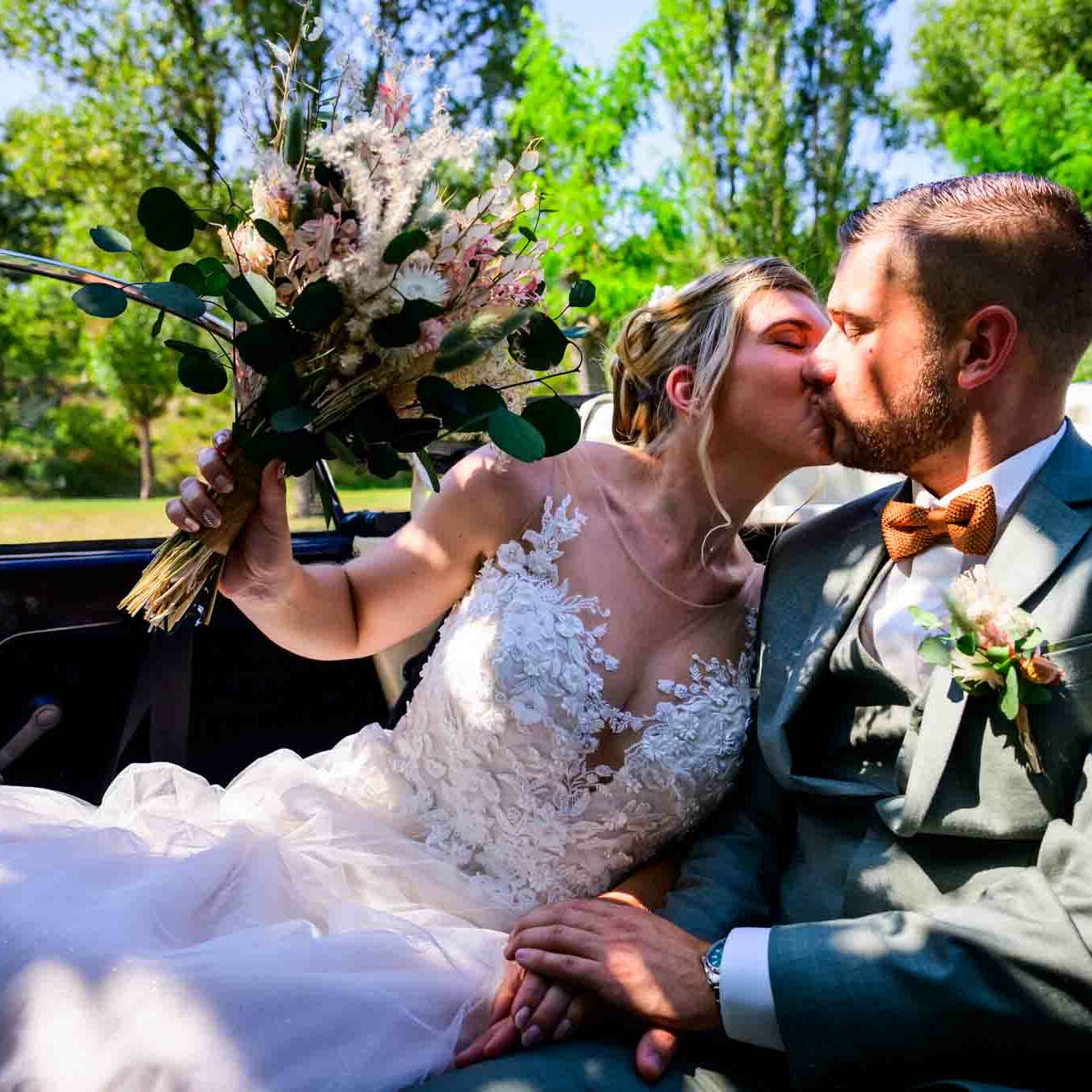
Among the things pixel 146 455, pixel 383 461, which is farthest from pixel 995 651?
pixel 146 455

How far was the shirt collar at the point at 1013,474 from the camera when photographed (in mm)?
1897

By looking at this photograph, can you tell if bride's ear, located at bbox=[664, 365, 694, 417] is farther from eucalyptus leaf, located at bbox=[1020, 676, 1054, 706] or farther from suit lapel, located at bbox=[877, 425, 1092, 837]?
eucalyptus leaf, located at bbox=[1020, 676, 1054, 706]

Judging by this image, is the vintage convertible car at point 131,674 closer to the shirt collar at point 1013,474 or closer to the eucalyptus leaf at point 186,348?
the shirt collar at point 1013,474

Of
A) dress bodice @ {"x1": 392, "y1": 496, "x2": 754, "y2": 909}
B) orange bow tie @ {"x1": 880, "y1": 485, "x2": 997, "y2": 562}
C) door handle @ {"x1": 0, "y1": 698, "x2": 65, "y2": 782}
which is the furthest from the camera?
door handle @ {"x1": 0, "y1": 698, "x2": 65, "y2": 782}

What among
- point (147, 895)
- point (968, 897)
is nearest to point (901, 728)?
point (968, 897)

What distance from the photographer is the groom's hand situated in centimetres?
173

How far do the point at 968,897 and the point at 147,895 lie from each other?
1.31 meters

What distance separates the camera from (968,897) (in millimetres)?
1740

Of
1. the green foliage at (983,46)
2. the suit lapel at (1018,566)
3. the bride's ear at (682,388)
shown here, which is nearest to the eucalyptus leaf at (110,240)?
the bride's ear at (682,388)

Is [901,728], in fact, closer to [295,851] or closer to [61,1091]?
[295,851]

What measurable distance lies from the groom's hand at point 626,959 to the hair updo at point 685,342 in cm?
103

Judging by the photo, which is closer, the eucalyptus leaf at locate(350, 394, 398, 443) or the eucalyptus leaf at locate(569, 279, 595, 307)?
the eucalyptus leaf at locate(350, 394, 398, 443)

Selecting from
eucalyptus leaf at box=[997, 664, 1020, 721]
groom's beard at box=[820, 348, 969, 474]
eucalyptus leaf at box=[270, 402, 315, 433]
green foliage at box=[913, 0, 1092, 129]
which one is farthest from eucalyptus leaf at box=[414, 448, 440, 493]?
green foliage at box=[913, 0, 1092, 129]

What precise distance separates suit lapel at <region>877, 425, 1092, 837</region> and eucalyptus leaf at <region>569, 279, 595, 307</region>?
85 cm
